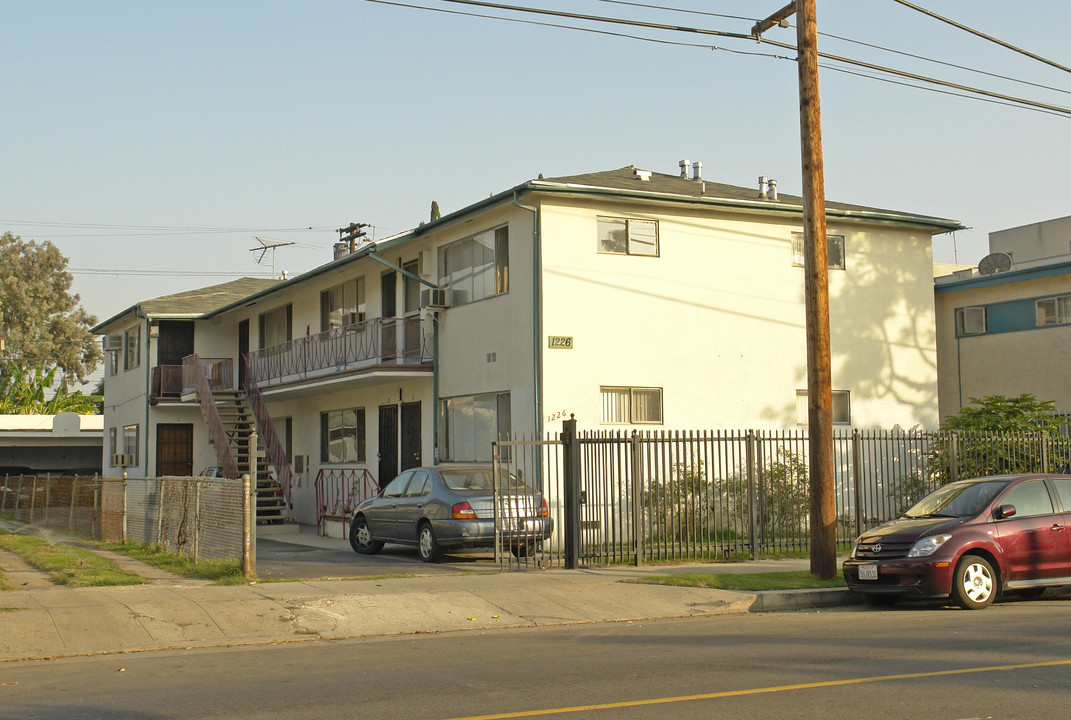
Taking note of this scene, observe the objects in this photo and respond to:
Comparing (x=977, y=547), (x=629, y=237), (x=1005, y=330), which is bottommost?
(x=977, y=547)

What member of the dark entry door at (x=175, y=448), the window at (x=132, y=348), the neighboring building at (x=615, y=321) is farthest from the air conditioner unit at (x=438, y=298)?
the window at (x=132, y=348)

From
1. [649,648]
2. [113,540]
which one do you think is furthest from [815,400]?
[113,540]

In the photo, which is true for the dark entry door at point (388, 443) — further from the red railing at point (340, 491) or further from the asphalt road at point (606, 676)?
the asphalt road at point (606, 676)

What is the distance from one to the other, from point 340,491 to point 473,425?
6.52m

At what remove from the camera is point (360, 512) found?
772 inches

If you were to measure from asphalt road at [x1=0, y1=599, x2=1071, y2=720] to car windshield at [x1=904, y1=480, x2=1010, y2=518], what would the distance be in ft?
6.31

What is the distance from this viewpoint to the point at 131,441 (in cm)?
3791

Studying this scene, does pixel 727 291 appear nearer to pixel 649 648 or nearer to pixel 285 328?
pixel 649 648

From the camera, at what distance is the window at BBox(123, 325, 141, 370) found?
37.2 m

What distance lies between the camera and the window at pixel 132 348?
3725 cm

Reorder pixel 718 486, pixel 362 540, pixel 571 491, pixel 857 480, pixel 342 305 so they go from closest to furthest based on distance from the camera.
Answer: pixel 571 491, pixel 718 486, pixel 857 480, pixel 362 540, pixel 342 305

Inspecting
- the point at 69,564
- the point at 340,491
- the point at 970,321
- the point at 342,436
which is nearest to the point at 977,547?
the point at 69,564

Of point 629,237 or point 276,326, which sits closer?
point 629,237

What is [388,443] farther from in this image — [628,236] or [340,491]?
[628,236]
